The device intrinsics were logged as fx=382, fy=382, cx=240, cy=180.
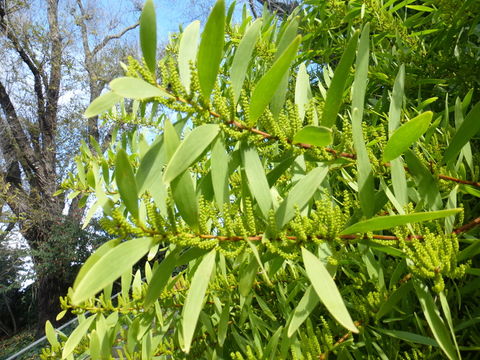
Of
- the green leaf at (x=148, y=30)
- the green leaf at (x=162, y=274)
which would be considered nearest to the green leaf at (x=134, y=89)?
the green leaf at (x=148, y=30)

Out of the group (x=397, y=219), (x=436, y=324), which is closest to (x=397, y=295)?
(x=436, y=324)

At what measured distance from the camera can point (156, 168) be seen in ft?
1.06

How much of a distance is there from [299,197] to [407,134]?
3.8 inches

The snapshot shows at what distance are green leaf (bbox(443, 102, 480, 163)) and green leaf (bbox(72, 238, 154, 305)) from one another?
28cm

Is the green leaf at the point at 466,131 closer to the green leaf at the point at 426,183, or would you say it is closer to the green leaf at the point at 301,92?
the green leaf at the point at 426,183

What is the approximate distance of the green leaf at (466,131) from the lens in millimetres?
317

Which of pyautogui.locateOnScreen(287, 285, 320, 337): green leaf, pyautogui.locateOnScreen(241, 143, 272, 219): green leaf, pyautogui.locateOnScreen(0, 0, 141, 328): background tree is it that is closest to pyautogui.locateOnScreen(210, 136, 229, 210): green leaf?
pyautogui.locateOnScreen(241, 143, 272, 219): green leaf

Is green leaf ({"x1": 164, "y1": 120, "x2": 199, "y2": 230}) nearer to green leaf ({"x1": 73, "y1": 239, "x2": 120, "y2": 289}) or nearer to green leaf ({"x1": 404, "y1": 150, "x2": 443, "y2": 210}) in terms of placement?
green leaf ({"x1": 73, "y1": 239, "x2": 120, "y2": 289})

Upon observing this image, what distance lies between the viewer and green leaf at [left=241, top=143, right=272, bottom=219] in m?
0.31

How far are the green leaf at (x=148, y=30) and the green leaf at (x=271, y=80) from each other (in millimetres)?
81

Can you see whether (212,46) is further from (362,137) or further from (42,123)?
(42,123)

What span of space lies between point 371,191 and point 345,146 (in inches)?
2.5

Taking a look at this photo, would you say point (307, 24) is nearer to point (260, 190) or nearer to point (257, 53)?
point (257, 53)

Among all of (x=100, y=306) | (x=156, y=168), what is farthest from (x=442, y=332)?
(x=100, y=306)
